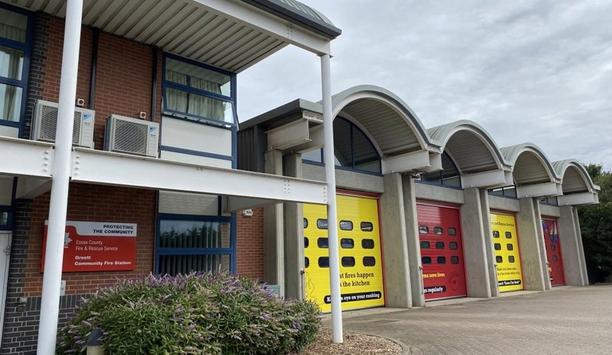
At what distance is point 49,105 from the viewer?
24.7ft

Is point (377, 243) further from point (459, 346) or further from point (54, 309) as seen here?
point (54, 309)

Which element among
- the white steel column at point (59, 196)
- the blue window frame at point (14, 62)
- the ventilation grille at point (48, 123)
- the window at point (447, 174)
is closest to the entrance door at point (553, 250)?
the window at point (447, 174)

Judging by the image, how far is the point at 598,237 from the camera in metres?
25.9

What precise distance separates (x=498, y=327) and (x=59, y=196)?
28.7 feet

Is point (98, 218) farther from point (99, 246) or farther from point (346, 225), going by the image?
point (346, 225)

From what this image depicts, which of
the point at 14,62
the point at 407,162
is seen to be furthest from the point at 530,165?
the point at 14,62

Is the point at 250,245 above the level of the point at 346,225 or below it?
below

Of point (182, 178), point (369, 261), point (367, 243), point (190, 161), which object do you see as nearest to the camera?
point (182, 178)

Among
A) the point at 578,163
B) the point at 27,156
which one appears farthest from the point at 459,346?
the point at 578,163

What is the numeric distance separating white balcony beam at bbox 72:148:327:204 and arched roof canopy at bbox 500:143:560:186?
13746 millimetres

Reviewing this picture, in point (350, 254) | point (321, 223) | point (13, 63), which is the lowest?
point (350, 254)

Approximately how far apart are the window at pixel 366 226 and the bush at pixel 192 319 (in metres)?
6.73

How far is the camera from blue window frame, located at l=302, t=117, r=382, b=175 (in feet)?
47.9

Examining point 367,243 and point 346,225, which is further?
point 367,243
